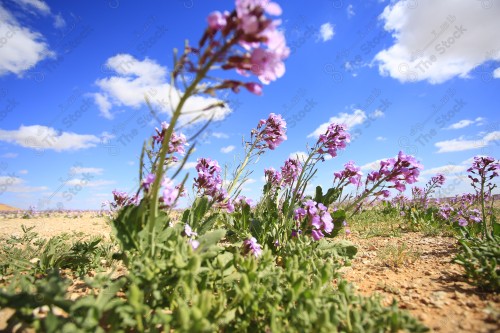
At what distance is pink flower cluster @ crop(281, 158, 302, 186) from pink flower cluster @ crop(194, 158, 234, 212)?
1451mm

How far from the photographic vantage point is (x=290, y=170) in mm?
4457

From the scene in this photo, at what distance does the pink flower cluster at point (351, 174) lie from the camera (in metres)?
3.64

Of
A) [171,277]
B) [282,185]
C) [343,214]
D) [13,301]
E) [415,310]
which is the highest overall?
[282,185]

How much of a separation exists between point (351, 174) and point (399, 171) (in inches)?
25.8

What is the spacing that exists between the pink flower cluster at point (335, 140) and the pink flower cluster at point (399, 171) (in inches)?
21.4

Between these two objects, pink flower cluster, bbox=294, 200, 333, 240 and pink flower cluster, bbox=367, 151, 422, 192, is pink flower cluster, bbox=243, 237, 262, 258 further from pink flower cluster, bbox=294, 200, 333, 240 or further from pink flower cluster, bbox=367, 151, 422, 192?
pink flower cluster, bbox=367, 151, 422, 192

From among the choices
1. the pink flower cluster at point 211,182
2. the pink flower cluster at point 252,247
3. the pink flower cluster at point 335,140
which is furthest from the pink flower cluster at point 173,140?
the pink flower cluster at point 335,140

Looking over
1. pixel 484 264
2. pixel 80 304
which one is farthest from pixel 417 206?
pixel 80 304

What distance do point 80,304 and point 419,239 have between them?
16.8 feet

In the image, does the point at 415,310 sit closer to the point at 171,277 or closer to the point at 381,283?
the point at 381,283

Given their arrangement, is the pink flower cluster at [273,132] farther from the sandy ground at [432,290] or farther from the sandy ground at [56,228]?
the sandy ground at [56,228]

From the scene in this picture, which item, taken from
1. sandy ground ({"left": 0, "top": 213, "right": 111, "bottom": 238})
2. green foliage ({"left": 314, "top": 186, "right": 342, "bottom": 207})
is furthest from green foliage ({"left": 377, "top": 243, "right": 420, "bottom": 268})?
sandy ground ({"left": 0, "top": 213, "right": 111, "bottom": 238})

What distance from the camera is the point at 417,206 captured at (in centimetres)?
840

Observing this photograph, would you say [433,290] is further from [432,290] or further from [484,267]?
[484,267]
